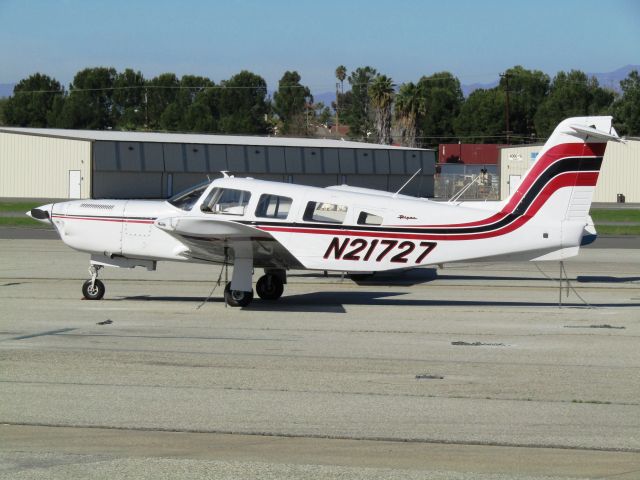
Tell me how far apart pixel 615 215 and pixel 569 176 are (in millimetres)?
34503

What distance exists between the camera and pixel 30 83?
131000 millimetres

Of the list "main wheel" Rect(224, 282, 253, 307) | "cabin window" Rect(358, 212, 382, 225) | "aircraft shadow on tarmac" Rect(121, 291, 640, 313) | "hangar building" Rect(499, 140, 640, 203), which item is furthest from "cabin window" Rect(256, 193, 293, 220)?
"hangar building" Rect(499, 140, 640, 203)

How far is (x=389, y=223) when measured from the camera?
49.0 feet

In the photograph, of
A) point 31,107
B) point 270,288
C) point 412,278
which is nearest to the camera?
point 270,288

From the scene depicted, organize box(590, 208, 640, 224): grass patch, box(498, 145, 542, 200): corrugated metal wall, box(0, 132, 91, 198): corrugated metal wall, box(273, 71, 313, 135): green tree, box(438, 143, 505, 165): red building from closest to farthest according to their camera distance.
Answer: box(590, 208, 640, 224): grass patch < box(0, 132, 91, 198): corrugated metal wall < box(498, 145, 542, 200): corrugated metal wall < box(438, 143, 505, 165): red building < box(273, 71, 313, 135): green tree

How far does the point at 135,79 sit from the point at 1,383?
127 metres

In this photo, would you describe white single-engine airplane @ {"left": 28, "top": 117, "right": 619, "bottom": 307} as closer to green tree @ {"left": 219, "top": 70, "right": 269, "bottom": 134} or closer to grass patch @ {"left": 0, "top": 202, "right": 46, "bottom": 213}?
grass patch @ {"left": 0, "top": 202, "right": 46, "bottom": 213}

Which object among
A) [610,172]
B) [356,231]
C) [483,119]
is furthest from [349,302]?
[483,119]

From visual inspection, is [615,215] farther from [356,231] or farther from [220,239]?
[220,239]

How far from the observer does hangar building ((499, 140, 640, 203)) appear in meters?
61.9

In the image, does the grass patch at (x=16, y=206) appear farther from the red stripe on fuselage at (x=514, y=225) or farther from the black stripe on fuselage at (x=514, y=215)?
the red stripe on fuselage at (x=514, y=225)

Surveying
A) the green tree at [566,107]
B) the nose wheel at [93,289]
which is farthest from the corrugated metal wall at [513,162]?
the nose wheel at [93,289]

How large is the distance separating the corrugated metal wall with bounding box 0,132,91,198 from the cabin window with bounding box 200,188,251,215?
41.9 meters

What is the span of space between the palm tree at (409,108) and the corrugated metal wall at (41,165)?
48.4m
